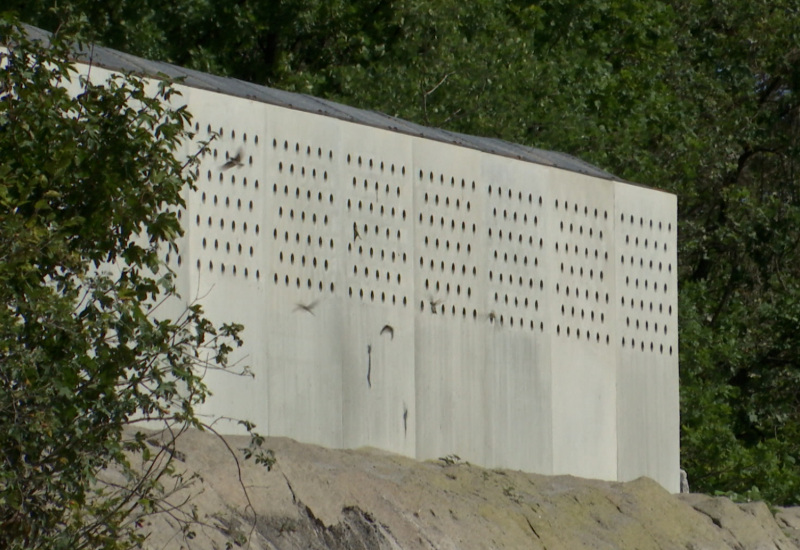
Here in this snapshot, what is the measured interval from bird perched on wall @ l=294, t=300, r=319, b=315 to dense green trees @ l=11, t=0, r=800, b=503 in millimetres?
7255

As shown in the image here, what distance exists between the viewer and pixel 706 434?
20.6m

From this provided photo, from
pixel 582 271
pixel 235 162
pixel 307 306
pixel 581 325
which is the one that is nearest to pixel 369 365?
pixel 307 306

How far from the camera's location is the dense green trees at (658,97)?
2064 centimetres

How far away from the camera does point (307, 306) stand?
40.4 ft

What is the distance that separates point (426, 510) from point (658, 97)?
12.6 m

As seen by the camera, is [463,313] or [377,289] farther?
[463,313]

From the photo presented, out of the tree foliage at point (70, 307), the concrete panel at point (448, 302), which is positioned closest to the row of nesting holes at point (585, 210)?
the concrete panel at point (448, 302)

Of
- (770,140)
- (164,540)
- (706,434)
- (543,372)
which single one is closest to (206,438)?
(164,540)

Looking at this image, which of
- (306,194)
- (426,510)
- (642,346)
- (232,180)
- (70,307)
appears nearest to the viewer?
(70,307)

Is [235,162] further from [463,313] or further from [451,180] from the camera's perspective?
[463,313]

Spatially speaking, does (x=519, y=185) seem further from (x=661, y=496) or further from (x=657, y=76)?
(x=657, y=76)

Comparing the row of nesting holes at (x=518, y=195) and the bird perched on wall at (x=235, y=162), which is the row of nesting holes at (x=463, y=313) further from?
the bird perched on wall at (x=235, y=162)

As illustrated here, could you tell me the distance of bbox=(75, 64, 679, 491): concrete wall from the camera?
11977 millimetres

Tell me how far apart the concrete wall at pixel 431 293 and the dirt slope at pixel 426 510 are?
51 centimetres
